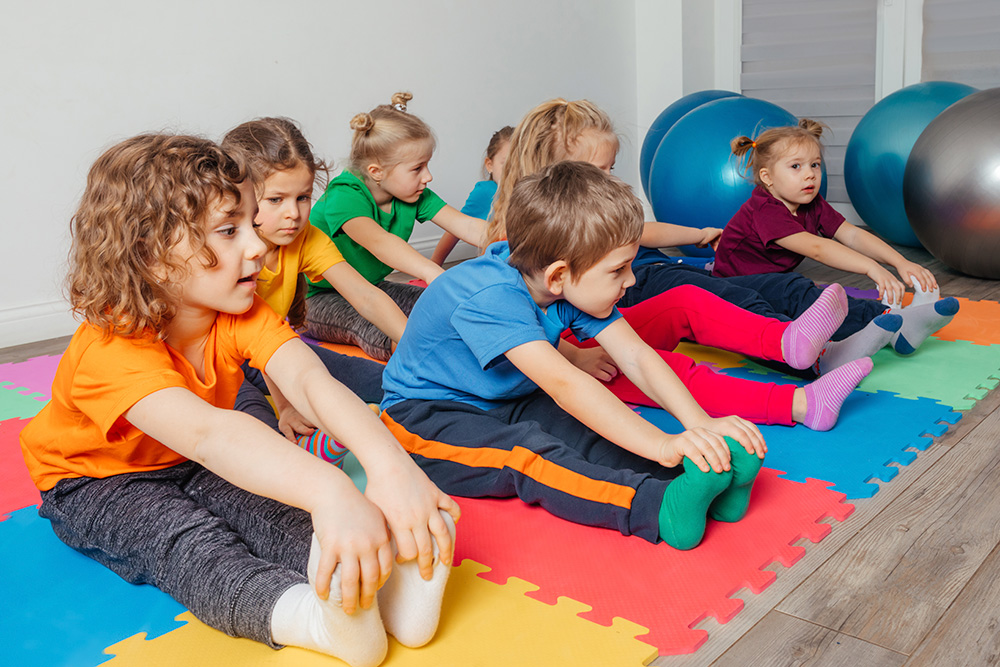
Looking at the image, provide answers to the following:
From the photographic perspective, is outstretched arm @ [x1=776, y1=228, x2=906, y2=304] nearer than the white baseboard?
Yes

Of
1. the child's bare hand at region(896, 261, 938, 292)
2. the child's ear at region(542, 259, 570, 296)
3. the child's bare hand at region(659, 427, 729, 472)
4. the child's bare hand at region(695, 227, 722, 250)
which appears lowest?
the child's bare hand at region(896, 261, 938, 292)

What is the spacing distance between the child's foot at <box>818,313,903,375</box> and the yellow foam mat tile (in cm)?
106

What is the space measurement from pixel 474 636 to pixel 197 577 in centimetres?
34

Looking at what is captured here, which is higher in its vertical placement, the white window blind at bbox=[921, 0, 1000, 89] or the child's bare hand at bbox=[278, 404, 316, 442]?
the white window blind at bbox=[921, 0, 1000, 89]

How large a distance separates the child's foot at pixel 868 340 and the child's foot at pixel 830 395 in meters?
0.26

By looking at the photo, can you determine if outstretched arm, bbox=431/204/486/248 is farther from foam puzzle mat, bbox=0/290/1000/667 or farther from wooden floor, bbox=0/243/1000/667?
wooden floor, bbox=0/243/1000/667

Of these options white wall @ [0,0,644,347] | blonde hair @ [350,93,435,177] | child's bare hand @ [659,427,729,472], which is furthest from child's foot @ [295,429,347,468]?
white wall @ [0,0,644,347]

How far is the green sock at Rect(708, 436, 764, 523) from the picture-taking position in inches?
43.1

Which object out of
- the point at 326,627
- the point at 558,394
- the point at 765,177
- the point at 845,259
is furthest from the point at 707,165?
the point at 326,627

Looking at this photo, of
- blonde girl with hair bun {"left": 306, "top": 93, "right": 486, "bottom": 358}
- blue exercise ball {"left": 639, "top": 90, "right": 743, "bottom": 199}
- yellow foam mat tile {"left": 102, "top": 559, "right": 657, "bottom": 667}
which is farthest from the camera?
blue exercise ball {"left": 639, "top": 90, "right": 743, "bottom": 199}

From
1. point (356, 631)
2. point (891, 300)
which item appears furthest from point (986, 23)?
point (356, 631)

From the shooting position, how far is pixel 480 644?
3.05ft

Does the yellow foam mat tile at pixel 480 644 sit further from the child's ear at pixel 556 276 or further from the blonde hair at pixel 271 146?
the blonde hair at pixel 271 146

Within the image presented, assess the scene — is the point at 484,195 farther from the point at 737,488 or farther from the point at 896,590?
the point at 896,590
